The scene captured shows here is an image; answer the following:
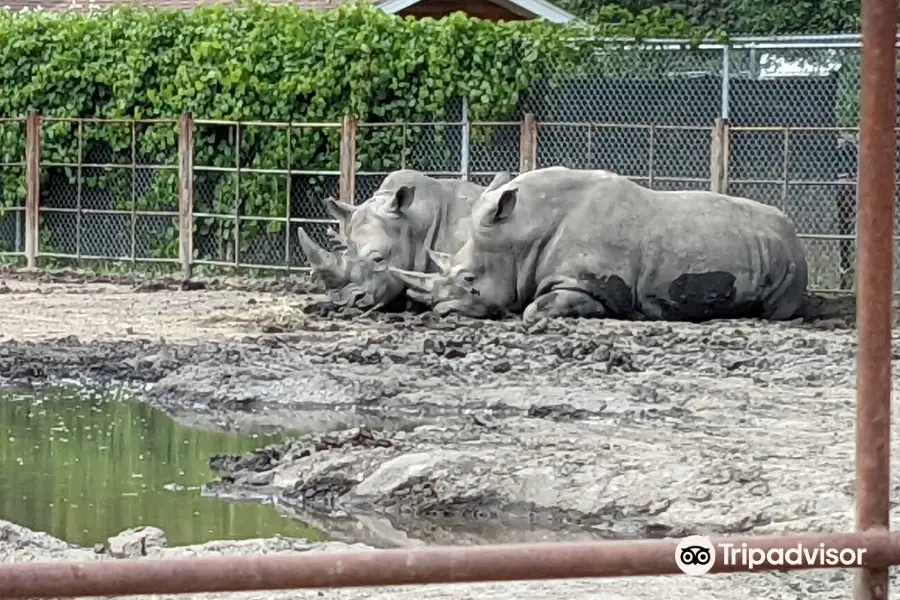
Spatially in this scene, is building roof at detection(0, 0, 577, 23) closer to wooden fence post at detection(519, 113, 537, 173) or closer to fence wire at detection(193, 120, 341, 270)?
fence wire at detection(193, 120, 341, 270)

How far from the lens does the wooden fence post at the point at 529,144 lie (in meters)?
15.9

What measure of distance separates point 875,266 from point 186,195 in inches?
576

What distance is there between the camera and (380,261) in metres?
13.8

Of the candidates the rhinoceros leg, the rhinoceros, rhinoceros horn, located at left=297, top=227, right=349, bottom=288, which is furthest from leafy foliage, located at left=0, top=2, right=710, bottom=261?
the rhinoceros leg

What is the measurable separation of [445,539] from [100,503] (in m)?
1.68

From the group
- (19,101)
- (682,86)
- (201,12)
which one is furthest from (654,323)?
(19,101)

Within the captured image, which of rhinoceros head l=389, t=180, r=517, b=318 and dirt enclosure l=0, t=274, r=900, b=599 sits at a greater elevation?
rhinoceros head l=389, t=180, r=517, b=318

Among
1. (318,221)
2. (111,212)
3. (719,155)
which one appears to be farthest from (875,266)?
(111,212)

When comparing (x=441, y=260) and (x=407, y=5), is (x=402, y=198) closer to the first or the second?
(x=441, y=260)

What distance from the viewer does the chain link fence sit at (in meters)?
15.1

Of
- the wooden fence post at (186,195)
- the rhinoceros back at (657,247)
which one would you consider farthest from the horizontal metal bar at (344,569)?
the wooden fence post at (186,195)

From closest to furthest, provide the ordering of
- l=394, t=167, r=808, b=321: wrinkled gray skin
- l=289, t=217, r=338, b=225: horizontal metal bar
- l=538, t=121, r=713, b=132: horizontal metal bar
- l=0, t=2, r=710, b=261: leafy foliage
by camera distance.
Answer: l=394, t=167, r=808, b=321: wrinkled gray skin < l=538, t=121, r=713, b=132: horizontal metal bar < l=289, t=217, r=338, b=225: horizontal metal bar < l=0, t=2, r=710, b=261: leafy foliage

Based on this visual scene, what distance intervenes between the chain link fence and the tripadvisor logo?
479 inches

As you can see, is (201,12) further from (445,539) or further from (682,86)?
(445,539)
